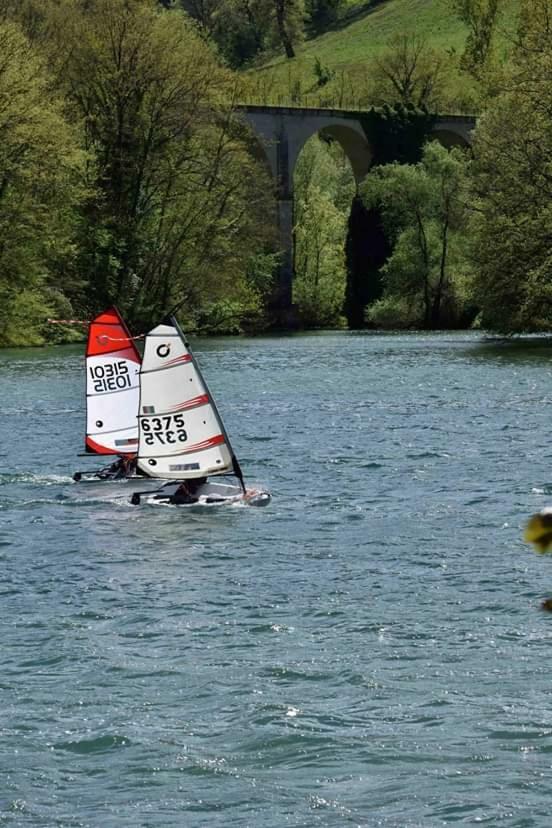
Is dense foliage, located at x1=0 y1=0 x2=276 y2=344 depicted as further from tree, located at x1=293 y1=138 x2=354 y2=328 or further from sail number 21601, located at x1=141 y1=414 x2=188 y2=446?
sail number 21601, located at x1=141 y1=414 x2=188 y2=446

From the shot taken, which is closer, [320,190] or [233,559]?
[233,559]

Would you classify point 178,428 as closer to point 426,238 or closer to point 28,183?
point 28,183

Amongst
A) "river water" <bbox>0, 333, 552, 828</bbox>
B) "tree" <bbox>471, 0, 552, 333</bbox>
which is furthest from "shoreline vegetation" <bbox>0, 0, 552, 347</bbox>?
"river water" <bbox>0, 333, 552, 828</bbox>

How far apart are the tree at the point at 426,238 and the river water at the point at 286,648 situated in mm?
70871

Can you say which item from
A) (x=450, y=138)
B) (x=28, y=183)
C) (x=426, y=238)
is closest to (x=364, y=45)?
(x=450, y=138)

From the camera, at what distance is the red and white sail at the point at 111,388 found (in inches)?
1431

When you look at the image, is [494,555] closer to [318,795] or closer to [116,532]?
[116,532]

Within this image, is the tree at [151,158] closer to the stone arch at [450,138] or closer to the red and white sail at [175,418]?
the stone arch at [450,138]

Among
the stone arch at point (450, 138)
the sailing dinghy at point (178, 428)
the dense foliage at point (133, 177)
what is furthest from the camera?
the stone arch at point (450, 138)

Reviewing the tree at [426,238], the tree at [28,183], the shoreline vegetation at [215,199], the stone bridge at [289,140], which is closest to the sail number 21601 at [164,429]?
the shoreline vegetation at [215,199]

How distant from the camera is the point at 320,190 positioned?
13012 centimetres

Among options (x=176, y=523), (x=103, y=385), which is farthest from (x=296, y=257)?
(x=176, y=523)

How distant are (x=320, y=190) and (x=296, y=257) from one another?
31.1 feet

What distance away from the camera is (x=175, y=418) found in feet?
104
